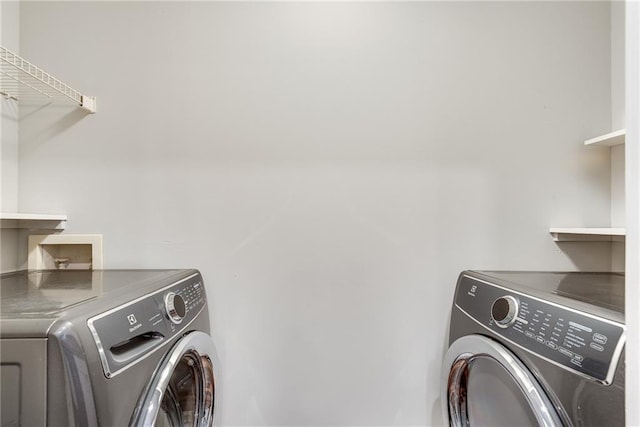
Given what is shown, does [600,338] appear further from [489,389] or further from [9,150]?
[9,150]

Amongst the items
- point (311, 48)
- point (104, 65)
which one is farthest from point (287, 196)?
point (104, 65)

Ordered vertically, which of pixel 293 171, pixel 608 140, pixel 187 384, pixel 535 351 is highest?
pixel 608 140

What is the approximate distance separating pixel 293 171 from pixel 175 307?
58 centimetres

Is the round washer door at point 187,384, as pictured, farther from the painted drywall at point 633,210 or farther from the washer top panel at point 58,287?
the painted drywall at point 633,210

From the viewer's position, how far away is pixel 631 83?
349mm

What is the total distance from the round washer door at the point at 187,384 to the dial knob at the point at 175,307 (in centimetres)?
6

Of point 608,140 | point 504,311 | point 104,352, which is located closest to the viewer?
point 104,352

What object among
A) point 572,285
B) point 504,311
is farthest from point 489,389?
point 572,285

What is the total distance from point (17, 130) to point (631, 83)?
1.66 meters

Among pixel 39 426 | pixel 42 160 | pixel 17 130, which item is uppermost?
pixel 17 130

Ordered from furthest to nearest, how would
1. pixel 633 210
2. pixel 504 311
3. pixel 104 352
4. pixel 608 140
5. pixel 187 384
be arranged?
pixel 608 140
pixel 187 384
pixel 504 311
pixel 104 352
pixel 633 210

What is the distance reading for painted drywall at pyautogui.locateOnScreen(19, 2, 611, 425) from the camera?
1.10 m

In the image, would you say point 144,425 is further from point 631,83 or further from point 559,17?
point 559,17

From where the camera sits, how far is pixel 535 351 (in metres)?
0.65
